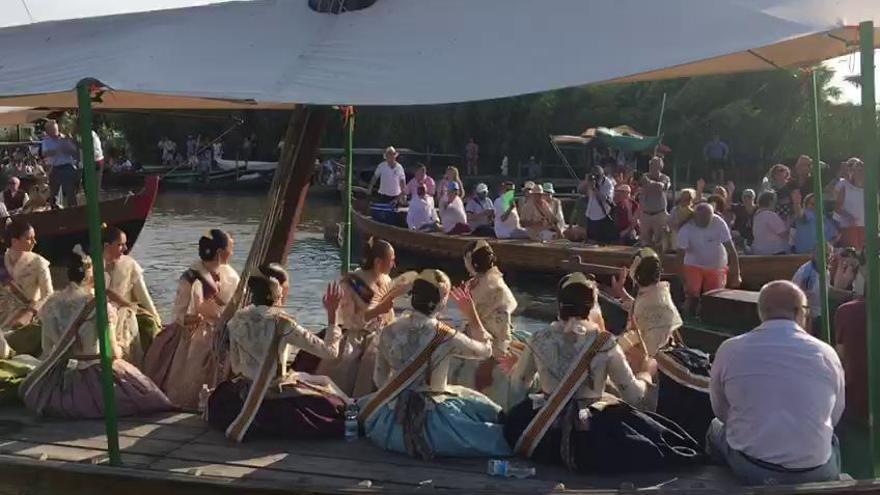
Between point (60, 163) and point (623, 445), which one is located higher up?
point (60, 163)

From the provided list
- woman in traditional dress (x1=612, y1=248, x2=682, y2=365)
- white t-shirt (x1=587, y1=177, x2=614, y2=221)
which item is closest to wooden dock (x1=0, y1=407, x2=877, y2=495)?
woman in traditional dress (x1=612, y1=248, x2=682, y2=365)

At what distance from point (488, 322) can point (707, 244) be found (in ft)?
14.6

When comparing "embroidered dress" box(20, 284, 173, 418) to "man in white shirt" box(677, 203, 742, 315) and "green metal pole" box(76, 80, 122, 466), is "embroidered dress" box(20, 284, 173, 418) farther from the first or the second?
"man in white shirt" box(677, 203, 742, 315)

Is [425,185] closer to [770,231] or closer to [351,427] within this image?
[770,231]

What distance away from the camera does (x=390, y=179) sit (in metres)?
18.6

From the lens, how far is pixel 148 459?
5055 millimetres

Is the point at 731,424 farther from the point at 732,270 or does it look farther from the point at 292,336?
the point at 732,270

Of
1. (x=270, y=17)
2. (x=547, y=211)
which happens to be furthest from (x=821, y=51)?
(x=547, y=211)

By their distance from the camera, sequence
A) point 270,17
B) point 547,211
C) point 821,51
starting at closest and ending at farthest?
point 270,17 → point 821,51 → point 547,211

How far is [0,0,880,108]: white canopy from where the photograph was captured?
14.3ft

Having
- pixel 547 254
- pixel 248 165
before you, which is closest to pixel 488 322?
pixel 547 254

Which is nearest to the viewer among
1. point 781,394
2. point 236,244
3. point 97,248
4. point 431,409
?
point 781,394

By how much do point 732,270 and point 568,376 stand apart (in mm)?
6453

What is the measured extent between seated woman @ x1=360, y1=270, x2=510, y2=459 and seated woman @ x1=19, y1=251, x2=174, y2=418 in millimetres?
1516
